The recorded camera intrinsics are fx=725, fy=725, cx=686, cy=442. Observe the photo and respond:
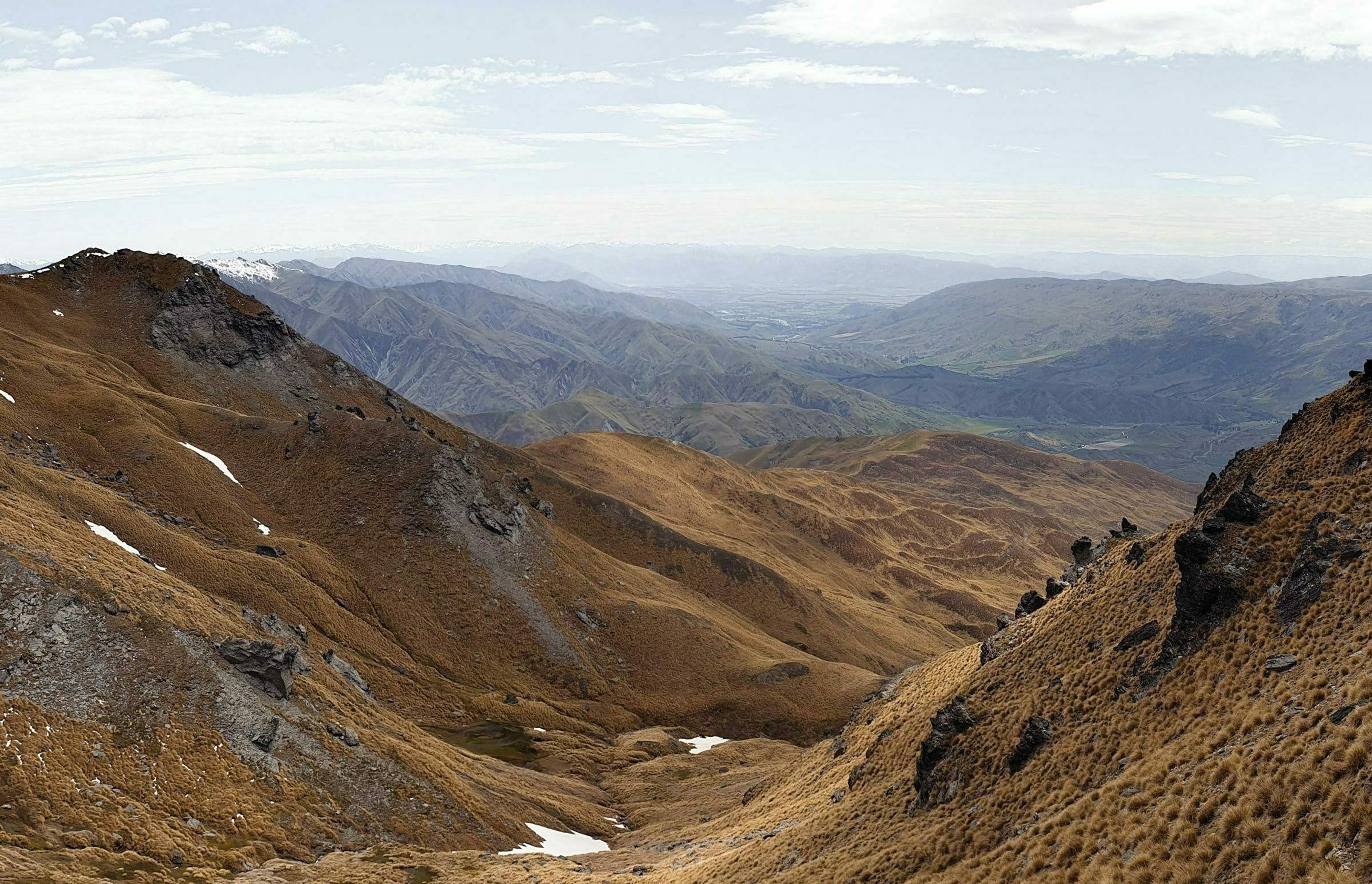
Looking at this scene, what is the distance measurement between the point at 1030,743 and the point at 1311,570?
13.3 meters

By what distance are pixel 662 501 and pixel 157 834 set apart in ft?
507

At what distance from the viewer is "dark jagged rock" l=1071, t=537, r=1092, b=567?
62.2 metres

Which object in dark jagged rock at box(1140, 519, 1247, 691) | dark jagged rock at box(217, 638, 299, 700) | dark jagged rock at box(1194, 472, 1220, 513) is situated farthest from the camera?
dark jagged rock at box(217, 638, 299, 700)

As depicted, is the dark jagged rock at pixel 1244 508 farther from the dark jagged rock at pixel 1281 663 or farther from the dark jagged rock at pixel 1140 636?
the dark jagged rock at pixel 1281 663

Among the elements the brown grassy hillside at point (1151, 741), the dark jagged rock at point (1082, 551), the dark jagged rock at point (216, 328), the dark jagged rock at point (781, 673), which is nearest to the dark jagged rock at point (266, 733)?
the brown grassy hillside at point (1151, 741)

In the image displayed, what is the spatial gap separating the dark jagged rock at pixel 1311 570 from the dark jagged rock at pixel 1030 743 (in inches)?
408

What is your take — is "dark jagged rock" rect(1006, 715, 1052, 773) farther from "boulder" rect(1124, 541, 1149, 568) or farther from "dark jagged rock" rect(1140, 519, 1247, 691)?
"boulder" rect(1124, 541, 1149, 568)

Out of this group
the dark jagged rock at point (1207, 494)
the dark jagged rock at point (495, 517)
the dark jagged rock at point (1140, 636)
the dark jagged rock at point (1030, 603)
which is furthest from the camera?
the dark jagged rock at point (495, 517)

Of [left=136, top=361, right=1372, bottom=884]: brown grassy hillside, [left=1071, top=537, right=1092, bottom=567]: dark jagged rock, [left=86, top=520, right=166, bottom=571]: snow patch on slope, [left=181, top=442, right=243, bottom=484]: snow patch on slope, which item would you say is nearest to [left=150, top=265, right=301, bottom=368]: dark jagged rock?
[left=181, top=442, right=243, bottom=484]: snow patch on slope

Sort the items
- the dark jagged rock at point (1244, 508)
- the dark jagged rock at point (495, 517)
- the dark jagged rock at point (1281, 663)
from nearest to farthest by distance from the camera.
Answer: the dark jagged rock at point (1281, 663)
the dark jagged rock at point (1244, 508)
the dark jagged rock at point (495, 517)

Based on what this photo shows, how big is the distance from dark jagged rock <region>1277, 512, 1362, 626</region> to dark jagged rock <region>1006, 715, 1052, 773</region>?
34.0ft

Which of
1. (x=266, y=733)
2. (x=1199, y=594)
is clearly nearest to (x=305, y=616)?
(x=266, y=733)

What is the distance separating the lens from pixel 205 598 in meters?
59.0

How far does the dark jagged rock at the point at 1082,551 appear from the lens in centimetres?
6219
